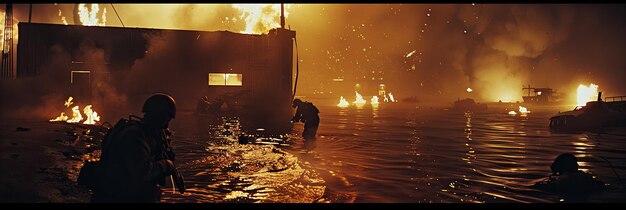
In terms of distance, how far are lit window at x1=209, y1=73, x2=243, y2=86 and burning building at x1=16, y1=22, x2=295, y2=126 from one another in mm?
68

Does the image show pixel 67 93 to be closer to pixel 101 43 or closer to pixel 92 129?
pixel 101 43

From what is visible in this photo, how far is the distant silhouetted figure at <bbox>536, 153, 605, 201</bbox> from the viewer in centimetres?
762

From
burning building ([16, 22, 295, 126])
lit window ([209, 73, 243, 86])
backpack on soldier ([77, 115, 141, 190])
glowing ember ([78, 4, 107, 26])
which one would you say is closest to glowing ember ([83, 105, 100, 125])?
burning building ([16, 22, 295, 126])

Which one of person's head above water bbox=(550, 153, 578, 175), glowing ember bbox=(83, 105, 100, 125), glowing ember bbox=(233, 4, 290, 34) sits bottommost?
person's head above water bbox=(550, 153, 578, 175)

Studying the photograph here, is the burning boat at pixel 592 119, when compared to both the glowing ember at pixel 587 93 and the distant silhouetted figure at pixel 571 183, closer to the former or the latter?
the distant silhouetted figure at pixel 571 183

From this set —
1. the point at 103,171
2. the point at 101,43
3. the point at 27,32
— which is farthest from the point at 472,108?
the point at 103,171

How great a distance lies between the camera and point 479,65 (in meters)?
70.7

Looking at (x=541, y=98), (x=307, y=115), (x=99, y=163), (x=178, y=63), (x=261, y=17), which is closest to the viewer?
(x=99, y=163)

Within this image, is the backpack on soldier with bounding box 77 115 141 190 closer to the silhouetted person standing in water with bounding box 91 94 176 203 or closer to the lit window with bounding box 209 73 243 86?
the silhouetted person standing in water with bounding box 91 94 176 203

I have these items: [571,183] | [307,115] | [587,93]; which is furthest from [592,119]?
[587,93]

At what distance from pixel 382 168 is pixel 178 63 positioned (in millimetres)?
23902

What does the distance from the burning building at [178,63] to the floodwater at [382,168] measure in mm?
14197

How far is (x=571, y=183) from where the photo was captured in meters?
7.62

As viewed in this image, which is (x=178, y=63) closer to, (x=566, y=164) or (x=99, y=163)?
(x=566, y=164)
